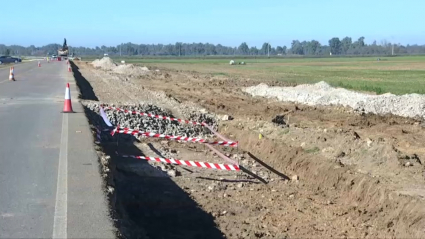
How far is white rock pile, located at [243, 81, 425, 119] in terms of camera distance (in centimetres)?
2300

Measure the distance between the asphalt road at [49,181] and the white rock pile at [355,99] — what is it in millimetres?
12330

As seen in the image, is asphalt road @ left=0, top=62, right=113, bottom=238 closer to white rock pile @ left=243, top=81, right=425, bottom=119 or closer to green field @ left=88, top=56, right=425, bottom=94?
white rock pile @ left=243, top=81, right=425, bottom=119

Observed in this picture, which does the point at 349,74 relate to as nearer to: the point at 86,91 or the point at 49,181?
the point at 86,91

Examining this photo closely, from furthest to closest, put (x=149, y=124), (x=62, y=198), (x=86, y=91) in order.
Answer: (x=86, y=91) < (x=149, y=124) < (x=62, y=198)

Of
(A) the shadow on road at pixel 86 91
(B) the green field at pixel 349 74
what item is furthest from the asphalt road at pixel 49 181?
(B) the green field at pixel 349 74

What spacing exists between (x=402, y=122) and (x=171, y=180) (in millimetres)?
10616

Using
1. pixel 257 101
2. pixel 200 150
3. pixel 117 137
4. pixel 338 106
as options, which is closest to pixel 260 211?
pixel 200 150

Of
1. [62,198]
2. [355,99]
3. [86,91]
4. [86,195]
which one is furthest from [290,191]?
[86,91]

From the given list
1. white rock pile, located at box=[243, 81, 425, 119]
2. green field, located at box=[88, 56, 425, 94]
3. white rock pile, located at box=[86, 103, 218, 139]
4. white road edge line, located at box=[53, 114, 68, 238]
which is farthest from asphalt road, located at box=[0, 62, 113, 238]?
green field, located at box=[88, 56, 425, 94]

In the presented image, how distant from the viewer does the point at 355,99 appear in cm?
2578

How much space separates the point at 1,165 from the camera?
9.95m

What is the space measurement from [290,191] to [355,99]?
1438 centimetres

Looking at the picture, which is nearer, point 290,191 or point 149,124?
point 290,191

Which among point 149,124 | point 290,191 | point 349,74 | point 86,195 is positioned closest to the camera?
point 86,195
